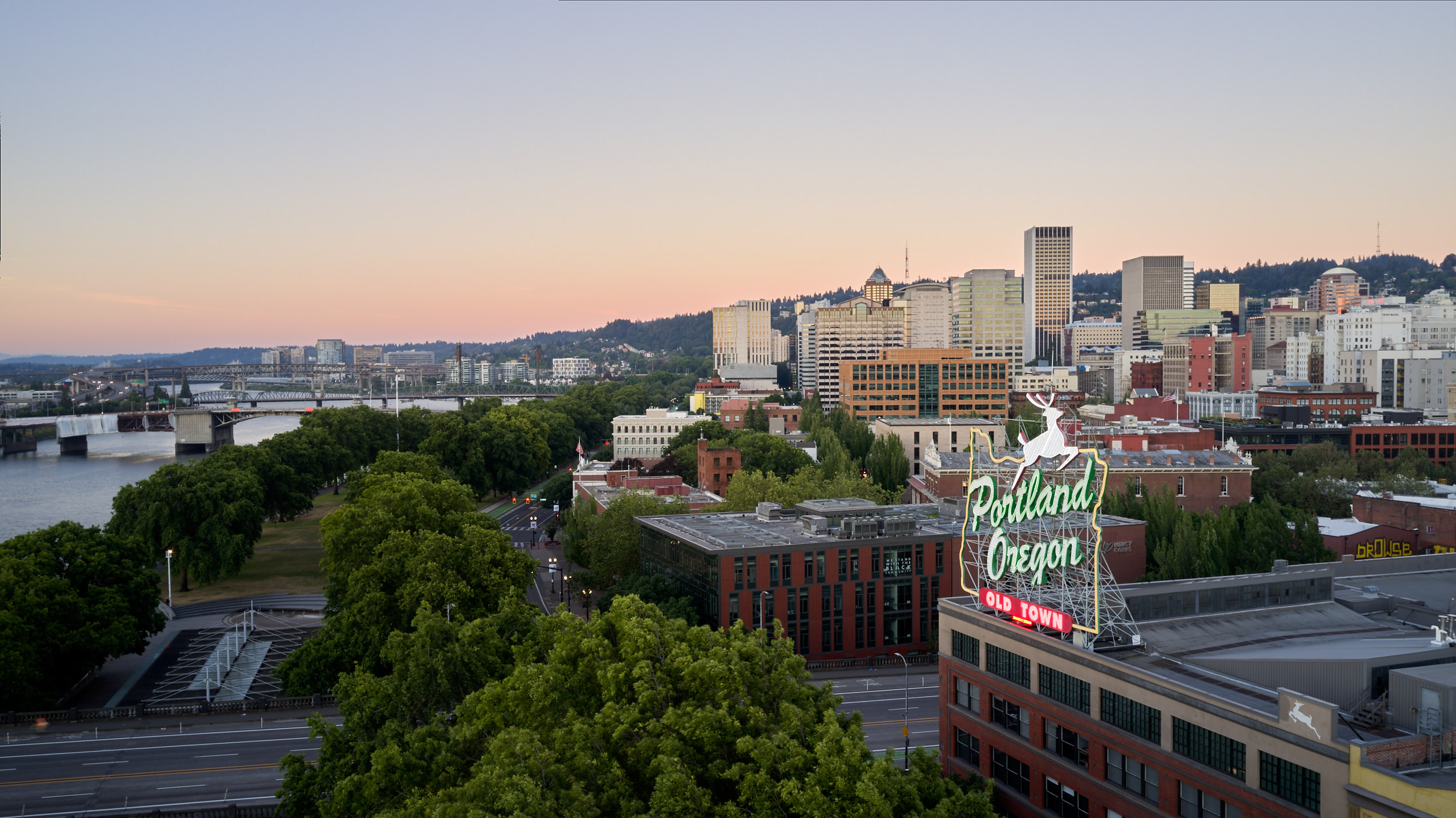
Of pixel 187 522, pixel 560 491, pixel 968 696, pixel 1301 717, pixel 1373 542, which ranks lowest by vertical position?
pixel 560 491

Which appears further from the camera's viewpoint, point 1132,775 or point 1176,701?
point 1132,775

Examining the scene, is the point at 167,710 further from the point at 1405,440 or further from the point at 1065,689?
the point at 1405,440

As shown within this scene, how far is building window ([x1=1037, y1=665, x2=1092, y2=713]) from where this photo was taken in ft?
119

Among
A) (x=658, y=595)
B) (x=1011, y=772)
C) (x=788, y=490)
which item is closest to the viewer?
(x=1011, y=772)

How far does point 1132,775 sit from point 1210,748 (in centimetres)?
374

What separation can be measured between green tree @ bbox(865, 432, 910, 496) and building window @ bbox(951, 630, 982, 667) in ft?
235

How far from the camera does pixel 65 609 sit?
188 feet

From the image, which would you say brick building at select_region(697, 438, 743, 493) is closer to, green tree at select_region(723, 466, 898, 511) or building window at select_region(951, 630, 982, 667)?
green tree at select_region(723, 466, 898, 511)

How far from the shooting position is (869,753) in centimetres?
3020

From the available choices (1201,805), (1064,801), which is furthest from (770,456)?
(1201,805)

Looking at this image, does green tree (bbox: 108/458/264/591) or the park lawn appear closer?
green tree (bbox: 108/458/264/591)

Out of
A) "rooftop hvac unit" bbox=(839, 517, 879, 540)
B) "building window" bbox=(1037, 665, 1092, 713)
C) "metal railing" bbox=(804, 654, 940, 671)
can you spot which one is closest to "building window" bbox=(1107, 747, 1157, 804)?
"building window" bbox=(1037, 665, 1092, 713)

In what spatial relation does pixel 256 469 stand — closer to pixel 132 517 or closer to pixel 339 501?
pixel 132 517

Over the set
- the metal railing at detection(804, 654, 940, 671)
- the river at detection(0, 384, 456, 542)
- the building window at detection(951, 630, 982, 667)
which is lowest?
the metal railing at detection(804, 654, 940, 671)
